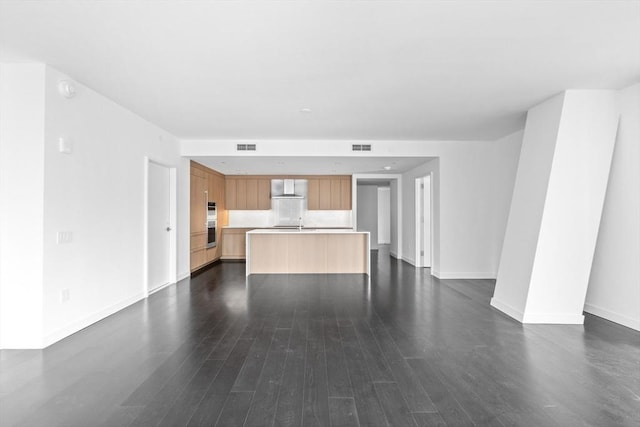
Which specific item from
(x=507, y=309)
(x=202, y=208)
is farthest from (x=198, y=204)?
(x=507, y=309)

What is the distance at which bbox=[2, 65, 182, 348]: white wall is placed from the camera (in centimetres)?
320

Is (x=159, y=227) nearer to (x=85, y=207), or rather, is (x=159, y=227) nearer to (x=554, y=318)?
(x=85, y=207)

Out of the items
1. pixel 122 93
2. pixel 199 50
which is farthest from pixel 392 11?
pixel 122 93

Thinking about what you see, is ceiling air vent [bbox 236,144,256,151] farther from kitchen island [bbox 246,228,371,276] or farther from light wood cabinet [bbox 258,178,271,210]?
light wood cabinet [bbox 258,178,271,210]

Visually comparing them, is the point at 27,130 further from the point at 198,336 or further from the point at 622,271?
the point at 622,271

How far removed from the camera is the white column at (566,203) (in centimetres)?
386

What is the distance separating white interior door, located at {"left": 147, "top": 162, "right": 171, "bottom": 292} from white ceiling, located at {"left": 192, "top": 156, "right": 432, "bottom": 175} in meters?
1.08

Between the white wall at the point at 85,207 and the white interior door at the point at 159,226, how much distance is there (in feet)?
1.26

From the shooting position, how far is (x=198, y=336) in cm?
344

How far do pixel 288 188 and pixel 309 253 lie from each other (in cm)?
289

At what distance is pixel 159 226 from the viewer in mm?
5602

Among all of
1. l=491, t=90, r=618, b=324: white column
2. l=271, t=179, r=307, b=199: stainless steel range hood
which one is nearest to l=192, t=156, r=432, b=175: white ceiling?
l=271, t=179, r=307, b=199: stainless steel range hood

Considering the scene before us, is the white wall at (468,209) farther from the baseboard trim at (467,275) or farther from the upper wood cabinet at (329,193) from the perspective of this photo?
the upper wood cabinet at (329,193)

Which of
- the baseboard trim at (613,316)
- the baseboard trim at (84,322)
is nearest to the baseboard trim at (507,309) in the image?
the baseboard trim at (613,316)
